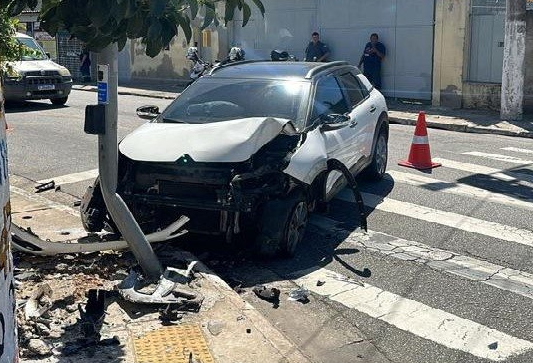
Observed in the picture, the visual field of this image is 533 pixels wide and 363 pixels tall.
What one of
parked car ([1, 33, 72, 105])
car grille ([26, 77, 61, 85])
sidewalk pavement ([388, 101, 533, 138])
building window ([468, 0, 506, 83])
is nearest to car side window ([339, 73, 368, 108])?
sidewalk pavement ([388, 101, 533, 138])

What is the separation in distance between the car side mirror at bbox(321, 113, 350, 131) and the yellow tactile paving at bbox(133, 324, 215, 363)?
3036 mm

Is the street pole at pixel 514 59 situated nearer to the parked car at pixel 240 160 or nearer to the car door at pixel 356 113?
the car door at pixel 356 113

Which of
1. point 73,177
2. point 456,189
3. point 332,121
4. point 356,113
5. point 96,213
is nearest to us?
point 96,213

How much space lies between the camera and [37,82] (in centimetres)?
1747

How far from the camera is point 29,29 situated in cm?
3019

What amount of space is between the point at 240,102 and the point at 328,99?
1.05 metres

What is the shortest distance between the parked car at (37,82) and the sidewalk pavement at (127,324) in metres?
12.1

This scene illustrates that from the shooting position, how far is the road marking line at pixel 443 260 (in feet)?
19.1

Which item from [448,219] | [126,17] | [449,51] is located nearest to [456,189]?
[448,219]

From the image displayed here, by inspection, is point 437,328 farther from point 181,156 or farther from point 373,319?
point 181,156

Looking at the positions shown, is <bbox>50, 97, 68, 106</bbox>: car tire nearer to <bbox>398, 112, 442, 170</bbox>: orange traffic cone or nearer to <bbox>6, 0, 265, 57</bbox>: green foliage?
<bbox>398, 112, 442, 170</bbox>: orange traffic cone

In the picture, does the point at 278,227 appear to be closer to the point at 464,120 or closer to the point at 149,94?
the point at 464,120

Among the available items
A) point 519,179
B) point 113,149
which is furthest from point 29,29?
point 113,149

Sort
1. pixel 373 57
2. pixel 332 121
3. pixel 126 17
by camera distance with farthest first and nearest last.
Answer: pixel 373 57 < pixel 332 121 < pixel 126 17
